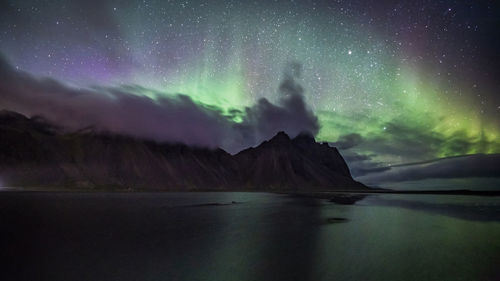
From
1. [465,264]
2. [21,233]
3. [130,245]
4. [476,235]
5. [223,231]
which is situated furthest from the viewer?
[223,231]

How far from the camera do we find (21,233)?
3362cm

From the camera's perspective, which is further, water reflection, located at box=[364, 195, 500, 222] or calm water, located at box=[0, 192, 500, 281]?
water reflection, located at box=[364, 195, 500, 222]

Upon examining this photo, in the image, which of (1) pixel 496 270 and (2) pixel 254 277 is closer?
(2) pixel 254 277

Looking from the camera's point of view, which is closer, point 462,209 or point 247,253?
point 247,253

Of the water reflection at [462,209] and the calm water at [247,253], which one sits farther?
the water reflection at [462,209]

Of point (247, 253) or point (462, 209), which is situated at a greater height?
point (462, 209)

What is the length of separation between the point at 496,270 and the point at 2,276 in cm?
3234

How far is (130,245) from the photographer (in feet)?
94.3

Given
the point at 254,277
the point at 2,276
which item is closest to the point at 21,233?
the point at 2,276

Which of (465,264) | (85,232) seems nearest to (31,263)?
(85,232)

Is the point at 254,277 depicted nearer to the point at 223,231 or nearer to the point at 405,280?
the point at 405,280

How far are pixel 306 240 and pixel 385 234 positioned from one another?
11.5 meters

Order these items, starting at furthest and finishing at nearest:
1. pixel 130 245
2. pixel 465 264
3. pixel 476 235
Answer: pixel 476 235 < pixel 130 245 < pixel 465 264

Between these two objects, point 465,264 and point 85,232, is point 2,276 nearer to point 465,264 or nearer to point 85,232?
point 85,232
